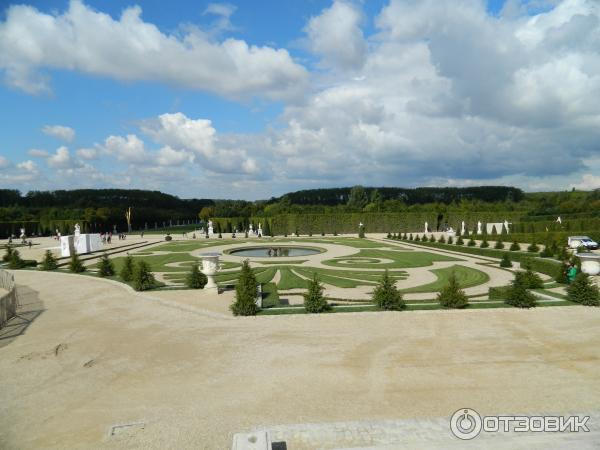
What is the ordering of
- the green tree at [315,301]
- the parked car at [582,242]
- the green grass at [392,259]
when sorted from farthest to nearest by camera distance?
the parked car at [582,242]
the green grass at [392,259]
the green tree at [315,301]

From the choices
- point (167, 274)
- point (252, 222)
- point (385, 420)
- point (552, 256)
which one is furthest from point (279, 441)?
point (252, 222)

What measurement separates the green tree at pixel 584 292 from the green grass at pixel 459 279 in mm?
4668

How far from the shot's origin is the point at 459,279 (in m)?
20.4

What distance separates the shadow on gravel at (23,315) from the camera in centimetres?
1140

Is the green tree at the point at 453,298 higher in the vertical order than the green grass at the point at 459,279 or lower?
higher

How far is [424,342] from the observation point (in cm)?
1030

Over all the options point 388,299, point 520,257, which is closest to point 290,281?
point 388,299

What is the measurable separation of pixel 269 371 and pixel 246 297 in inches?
188

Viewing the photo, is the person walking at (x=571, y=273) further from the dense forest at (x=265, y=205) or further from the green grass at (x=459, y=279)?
the dense forest at (x=265, y=205)

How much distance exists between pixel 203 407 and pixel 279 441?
187 centimetres

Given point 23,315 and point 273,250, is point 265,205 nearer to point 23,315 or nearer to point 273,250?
point 273,250

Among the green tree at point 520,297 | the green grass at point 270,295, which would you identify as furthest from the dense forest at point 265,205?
the green tree at point 520,297

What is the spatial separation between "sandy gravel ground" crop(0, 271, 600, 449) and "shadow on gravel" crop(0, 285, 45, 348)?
16 cm

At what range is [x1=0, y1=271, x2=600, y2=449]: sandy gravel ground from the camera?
6691 millimetres
